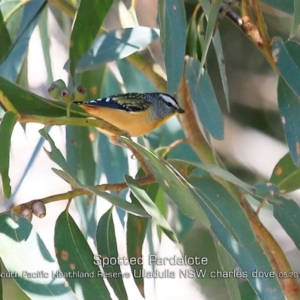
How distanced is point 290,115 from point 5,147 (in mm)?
564

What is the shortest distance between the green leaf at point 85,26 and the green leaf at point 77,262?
286 millimetres

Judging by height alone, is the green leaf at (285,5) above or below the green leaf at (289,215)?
above

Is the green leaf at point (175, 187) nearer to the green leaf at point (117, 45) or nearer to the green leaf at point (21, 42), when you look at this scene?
the green leaf at point (117, 45)

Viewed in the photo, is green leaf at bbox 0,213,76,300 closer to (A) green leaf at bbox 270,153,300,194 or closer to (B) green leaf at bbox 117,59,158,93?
(A) green leaf at bbox 270,153,300,194

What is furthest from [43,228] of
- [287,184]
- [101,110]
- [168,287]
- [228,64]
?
[287,184]

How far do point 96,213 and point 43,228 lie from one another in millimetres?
1004

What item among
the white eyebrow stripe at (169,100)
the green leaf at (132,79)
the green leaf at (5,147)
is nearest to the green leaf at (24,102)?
→ the green leaf at (5,147)

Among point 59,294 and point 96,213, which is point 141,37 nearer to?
point 96,213

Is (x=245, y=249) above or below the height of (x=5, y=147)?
below

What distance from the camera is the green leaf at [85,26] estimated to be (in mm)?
1015

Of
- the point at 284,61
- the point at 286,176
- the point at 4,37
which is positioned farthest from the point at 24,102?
the point at 286,176

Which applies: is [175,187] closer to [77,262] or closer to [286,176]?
[77,262]

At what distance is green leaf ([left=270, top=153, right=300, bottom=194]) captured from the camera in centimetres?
121

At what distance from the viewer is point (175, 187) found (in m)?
0.73
